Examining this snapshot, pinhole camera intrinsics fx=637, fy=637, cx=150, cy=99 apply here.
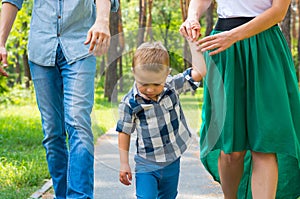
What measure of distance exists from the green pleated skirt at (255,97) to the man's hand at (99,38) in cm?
70

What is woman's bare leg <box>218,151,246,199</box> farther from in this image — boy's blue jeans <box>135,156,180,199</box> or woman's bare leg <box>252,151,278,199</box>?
boy's blue jeans <box>135,156,180,199</box>

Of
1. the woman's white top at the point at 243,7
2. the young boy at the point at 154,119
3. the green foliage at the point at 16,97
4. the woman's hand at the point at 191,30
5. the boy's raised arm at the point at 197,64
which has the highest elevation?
the woman's white top at the point at 243,7

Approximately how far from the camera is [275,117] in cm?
369

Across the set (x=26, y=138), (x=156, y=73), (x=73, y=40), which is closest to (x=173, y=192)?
(x=156, y=73)

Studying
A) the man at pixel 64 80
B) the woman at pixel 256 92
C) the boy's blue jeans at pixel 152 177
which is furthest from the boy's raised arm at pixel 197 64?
the man at pixel 64 80

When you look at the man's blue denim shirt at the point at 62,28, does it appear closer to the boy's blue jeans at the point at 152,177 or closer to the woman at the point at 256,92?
the woman at the point at 256,92

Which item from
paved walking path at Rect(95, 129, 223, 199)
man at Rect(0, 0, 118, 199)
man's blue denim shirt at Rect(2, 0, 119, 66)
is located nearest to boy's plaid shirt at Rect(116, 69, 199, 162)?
paved walking path at Rect(95, 129, 223, 199)

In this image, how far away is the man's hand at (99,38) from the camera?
3.35 metres

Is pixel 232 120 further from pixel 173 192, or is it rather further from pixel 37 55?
pixel 37 55

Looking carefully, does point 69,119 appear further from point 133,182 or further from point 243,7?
point 243,7

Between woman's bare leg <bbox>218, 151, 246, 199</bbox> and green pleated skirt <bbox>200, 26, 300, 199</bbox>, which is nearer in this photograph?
green pleated skirt <bbox>200, 26, 300, 199</bbox>

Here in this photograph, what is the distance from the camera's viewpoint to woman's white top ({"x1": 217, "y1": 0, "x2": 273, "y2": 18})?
12.1ft

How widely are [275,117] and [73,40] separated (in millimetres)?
1389

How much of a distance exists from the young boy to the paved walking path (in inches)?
3.0
